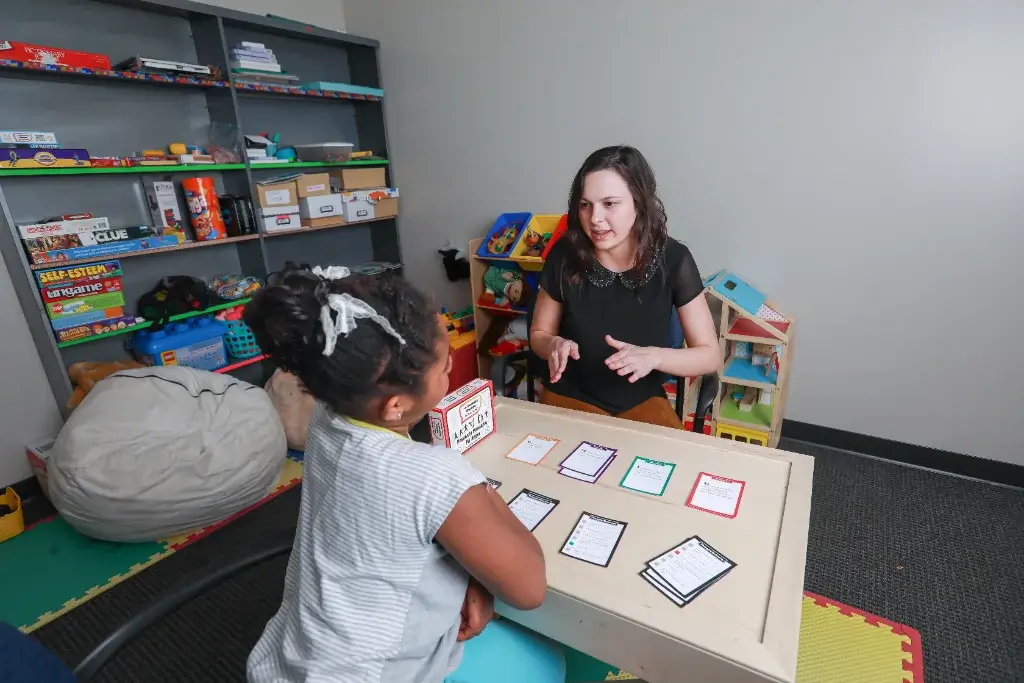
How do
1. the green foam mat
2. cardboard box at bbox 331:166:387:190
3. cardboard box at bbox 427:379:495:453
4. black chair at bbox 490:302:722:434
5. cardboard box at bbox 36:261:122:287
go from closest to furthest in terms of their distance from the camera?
cardboard box at bbox 427:379:495:453 < black chair at bbox 490:302:722:434 < the green foam mat < cardboard box at bbox 36:261:122:287 < cardboard box at bbox 331:166:387:190

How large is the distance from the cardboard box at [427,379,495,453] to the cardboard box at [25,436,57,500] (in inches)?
76.0

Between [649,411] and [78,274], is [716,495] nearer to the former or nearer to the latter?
[649,411]

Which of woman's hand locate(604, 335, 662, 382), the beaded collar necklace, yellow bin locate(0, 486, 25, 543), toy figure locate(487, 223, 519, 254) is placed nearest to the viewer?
woman's hand locate(604, 335, 662, 382)

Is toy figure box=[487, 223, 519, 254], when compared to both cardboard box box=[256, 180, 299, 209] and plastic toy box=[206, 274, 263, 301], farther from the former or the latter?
plastic toy box=[206, 274, 263, 301]

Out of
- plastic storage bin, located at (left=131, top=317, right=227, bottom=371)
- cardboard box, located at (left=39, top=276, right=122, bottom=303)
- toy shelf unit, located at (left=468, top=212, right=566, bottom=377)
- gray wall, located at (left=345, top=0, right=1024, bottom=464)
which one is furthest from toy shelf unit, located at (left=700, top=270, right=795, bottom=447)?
cardboard box, located at (left=39, top=276, right=122, bottom=303)

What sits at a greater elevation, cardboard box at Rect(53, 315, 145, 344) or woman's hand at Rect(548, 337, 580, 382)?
woman's hand at Rect(548, 337, 580, 382)

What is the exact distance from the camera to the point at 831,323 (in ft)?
7.44

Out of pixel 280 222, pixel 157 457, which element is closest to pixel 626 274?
pixel 157 457

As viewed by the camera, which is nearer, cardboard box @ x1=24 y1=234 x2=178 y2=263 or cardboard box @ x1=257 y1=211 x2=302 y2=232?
cardboard box @ x1=24 y1=234 x2=178 y2=263

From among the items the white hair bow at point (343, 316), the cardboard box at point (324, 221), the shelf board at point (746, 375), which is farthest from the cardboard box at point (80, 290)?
the shelf board at point (746, 375)

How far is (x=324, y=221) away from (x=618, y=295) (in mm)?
2085

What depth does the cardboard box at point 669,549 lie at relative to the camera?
735 mm

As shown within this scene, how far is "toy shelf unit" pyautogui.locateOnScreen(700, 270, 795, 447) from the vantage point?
2.20 metres

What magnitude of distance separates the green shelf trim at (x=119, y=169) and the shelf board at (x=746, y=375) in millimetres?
2515
